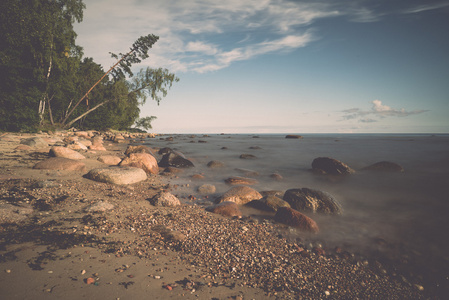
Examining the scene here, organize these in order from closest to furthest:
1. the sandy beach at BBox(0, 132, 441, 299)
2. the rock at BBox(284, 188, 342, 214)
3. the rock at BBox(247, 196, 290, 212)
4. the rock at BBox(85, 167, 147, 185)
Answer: the sandy beach at BBox(0, 132, 441, 299) → the rock at BBox(247, 196, 290, 212) → the rock at BBox(284, 188, 342, 214) → the rock at BBox(85, 167, 147, 185)

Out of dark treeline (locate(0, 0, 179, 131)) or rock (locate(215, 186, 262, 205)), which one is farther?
dark treeline (locate(0, 0, 179, 131))

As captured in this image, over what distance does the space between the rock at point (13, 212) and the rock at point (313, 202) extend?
552cm

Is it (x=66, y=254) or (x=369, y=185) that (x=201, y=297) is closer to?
(x=66, y=254)

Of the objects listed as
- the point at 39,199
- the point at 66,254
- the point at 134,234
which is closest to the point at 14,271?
the point at 66,254

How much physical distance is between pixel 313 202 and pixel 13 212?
20.1 feet

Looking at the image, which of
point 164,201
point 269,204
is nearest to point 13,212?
point 164,201

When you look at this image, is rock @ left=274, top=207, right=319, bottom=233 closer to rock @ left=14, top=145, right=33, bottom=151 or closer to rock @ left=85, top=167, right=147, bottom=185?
rock @ left=85, top=167, right=147, bottom=185

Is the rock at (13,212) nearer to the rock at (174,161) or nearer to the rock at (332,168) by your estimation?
the rock at (174,161)

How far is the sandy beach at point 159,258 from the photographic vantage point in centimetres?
196

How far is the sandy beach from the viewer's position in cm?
196

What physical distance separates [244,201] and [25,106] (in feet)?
71.2

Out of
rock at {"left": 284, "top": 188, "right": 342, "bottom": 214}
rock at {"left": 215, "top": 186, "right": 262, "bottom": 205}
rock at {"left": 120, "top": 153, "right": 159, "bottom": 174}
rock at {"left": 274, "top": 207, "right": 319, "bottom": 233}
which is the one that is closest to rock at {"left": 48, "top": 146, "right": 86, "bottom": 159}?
rock at {"left": 120, "top": 153, "right": 159, "bottom": 174}

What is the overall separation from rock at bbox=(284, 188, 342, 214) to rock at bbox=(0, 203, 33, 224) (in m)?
5.52

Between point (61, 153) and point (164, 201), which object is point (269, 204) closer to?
point (164, 201)
